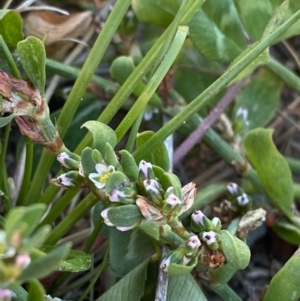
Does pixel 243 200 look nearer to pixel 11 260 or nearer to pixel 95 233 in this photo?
pixel 95 233

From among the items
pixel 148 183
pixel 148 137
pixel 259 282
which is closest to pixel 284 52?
pixel 259 282

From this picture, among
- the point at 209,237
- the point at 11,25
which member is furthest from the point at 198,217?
the point at 11,25

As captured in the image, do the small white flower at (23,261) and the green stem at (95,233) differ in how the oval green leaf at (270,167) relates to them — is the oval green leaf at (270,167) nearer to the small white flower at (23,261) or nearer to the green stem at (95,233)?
the green stem at (95,233)

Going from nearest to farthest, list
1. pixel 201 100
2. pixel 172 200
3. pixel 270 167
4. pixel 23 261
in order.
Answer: pixel 23 261, pixel 172 200, pixel 201 100, pixel 270 167

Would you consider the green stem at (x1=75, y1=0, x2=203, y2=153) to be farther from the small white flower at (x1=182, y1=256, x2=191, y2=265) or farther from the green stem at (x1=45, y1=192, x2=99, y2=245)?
Answer: the small white flower at (x1=182, y1=256, x2=191, y2=265)

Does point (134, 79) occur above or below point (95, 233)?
above

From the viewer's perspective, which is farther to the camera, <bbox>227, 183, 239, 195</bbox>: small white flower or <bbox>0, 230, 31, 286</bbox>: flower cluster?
<bbox>227, 183, 239, 195</bbox>: small white flower

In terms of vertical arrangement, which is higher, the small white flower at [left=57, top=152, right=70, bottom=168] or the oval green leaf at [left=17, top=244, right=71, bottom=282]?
the oval green leaf at [left=17, top=244, right=71, bottom=282]

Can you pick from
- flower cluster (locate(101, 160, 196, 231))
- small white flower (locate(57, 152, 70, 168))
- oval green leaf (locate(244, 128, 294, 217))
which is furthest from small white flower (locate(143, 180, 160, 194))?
oval green leaf (locate(244, 128, 294, 217))

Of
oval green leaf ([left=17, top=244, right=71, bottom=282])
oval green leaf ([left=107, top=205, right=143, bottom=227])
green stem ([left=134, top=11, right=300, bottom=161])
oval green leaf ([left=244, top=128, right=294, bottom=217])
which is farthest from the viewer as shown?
oval green leaf ([left=244, top=128, right=294, bottom=217])
